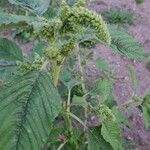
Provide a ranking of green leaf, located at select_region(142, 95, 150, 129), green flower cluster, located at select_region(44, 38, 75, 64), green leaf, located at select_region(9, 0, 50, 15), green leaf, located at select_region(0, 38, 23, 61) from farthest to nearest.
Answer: green leaf, located at select_region(142, 95, 150, 129) < green leaf, located at select_region(0, 38, 23, 61) < green leaf, located at select_region(9, 0, 50, 15) < green flower cluster, located at select_region(44, 38, 75, 64)

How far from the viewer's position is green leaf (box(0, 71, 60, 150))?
1105 mm

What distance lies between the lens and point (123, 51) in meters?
1.49

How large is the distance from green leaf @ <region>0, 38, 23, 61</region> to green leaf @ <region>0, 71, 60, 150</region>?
0.42m

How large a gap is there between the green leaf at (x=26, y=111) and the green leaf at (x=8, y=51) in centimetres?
42

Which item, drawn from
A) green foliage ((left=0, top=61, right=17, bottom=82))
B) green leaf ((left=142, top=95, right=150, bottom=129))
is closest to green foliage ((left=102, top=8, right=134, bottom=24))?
green leaf ((left=142, top=95, right=150, bottom=129))

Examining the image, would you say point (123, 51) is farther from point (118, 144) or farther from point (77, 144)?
point (77, 144)

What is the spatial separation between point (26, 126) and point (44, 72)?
23 centimetres

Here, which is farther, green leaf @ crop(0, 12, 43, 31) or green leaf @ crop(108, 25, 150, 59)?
green leaf @ crop(108, 25, 150, 59)

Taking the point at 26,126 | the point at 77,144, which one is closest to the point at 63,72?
the point at 77,144

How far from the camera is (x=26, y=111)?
1.14 meters

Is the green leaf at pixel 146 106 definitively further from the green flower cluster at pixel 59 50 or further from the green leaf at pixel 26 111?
the green leaf at pixel 26 111

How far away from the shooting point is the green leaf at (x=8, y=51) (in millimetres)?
1631

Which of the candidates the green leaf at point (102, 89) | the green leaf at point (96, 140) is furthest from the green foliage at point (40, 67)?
the green leaf at point (102, 89)

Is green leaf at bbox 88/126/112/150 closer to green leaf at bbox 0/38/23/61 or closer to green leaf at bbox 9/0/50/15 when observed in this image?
green leaf at bbox 0/38/23/61
